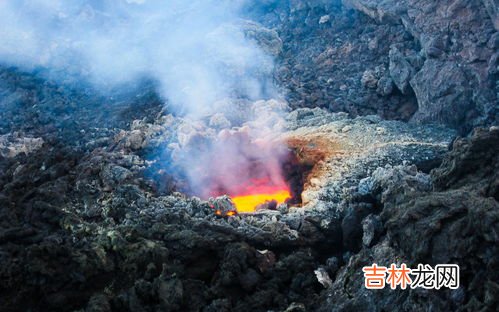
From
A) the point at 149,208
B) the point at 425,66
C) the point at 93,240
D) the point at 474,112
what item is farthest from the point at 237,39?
the point at 93,240

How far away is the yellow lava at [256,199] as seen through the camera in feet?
62.7

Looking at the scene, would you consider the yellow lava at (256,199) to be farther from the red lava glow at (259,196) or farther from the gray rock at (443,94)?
the gray rock at (443,94)

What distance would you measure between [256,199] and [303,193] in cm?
245

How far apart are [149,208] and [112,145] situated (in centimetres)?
775

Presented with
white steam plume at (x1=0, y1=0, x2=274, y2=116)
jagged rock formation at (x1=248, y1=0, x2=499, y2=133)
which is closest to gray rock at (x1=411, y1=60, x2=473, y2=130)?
jagged rock formation at (x1=248, y1=0, x2=499, y2=133)

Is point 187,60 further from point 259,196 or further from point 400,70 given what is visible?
point 259,196

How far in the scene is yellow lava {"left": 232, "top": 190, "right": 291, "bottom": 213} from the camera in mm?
19125

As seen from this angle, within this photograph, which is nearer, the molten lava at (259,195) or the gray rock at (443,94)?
the molten lava at (259,195)

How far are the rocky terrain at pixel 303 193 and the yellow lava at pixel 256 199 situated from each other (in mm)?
1585

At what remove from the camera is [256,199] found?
1986cm

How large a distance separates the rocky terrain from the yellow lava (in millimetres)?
1585

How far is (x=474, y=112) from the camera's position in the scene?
2117 cm

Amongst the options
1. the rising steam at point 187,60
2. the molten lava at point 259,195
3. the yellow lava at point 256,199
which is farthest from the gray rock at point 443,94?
the yellow lava at point 256,199

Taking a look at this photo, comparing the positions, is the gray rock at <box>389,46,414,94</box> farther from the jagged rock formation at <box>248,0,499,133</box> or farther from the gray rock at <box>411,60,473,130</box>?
the gray rock at <box>411,60,473,130</box>
